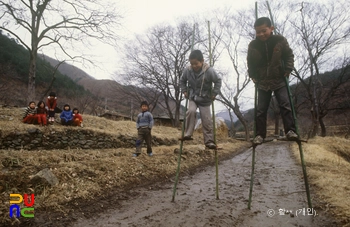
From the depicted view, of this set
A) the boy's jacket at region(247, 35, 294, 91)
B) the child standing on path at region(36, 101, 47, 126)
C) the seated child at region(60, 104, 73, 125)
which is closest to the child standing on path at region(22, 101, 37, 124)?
the child standing on path at region(36, 101, 47, 126)

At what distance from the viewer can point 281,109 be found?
386 centimetres

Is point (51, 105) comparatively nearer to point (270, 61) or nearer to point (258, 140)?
point (258, 140)

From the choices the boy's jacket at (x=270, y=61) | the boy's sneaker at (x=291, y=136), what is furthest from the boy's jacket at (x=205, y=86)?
the boy's sneaker at (x=291, y=136)

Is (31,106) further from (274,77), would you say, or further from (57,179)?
(274,77)

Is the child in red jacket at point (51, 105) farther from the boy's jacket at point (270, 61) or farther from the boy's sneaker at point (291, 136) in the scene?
the boy's sneaker at point (291, 136)

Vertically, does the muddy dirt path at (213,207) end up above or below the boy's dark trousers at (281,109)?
below

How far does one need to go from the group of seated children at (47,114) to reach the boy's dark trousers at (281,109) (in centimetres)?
929

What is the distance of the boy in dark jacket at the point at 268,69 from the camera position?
3752 millimetres

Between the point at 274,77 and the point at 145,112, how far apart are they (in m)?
4.94

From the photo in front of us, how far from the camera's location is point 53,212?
3193 mm

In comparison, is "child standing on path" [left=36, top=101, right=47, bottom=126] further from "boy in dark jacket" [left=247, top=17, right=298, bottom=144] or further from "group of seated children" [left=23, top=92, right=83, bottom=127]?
"boy in dark jacket" [left=247, top=17, right=298, bottom=144]

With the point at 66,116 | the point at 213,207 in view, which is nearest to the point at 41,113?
the point at 66,116

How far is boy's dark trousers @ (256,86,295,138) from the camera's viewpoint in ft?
12.1

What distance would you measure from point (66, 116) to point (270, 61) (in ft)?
32.4
